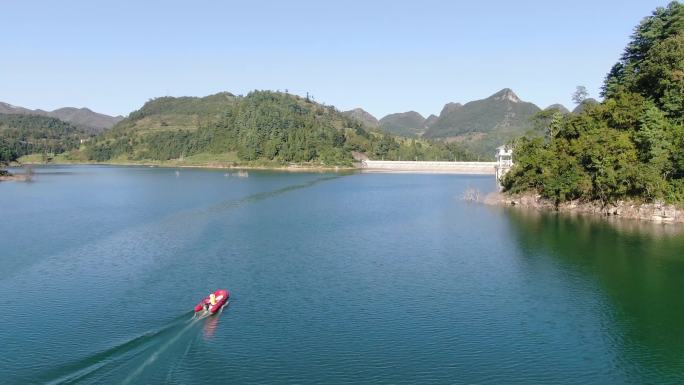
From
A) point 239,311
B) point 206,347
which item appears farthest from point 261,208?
point 206,347

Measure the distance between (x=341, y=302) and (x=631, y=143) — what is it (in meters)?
53.5

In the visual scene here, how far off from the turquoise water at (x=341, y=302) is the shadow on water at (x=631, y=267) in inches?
7.1

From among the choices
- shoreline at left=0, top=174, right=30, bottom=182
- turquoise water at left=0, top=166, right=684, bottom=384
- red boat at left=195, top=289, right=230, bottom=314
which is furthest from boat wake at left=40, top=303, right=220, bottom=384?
shoreline at left=0, top=174, right=30, bottom=182

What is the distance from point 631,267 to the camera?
46.9m

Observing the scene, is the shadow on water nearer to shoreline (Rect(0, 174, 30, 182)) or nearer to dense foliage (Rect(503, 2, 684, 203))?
dense foliage (Rect(503, 2, 684, 203))

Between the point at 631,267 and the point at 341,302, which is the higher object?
the point at 631,267

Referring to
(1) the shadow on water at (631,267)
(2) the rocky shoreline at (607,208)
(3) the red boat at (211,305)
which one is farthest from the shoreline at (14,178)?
(3) the red boat at (211,305)

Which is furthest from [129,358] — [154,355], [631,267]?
[631,267]

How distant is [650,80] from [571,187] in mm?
19338

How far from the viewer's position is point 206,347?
28.9 metres

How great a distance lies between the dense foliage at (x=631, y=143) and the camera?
223ft

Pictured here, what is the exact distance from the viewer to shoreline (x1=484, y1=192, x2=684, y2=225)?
67681 millimetres

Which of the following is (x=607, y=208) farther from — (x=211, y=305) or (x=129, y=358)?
(x=129, y=358)

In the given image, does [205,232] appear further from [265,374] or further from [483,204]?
[483,204]
